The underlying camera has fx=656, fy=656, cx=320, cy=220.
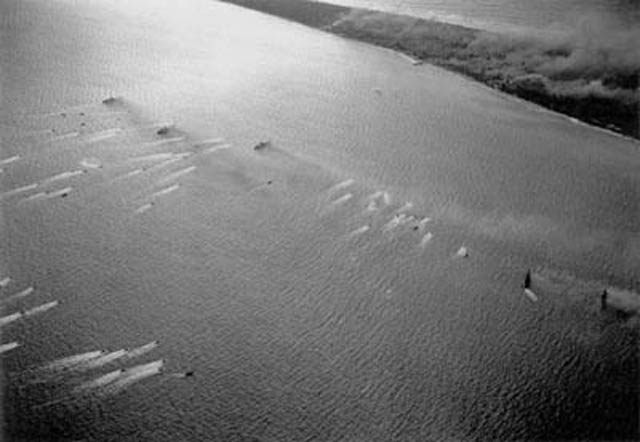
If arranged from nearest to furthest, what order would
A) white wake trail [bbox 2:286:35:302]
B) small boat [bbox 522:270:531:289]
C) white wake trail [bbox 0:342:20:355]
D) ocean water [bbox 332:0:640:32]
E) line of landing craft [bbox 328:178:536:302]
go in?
white wake trail [bbox 0:342:20:355]
white wake trail [bbox 2:286:35:302]
small boat [bbox 522:270:531:289]
line of landing craft [bbox 328:178:536:302]
ocean water [bbox 332:0:640:32]

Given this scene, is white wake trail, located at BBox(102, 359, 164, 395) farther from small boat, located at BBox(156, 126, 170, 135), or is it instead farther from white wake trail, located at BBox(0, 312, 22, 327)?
small boat, located at BBox(156, 126, 170, 135)

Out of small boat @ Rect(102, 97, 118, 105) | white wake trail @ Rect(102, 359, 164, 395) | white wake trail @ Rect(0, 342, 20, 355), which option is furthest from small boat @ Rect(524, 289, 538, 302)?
small boat @ Rect(102, 97, 118, 105)

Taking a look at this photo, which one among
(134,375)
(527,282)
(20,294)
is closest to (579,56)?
(527,282)

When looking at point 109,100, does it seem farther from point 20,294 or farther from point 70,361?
point 70,361

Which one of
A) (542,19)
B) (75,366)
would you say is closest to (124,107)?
(75,366)

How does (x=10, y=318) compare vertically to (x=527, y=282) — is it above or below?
below

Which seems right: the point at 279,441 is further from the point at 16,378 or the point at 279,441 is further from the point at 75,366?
the point at 16,378
